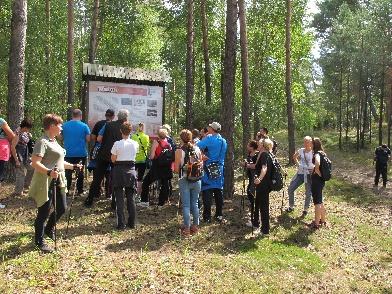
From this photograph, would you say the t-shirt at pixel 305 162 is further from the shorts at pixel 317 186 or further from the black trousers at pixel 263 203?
the black trousers at pixel 263 203

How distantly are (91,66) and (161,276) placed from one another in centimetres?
726

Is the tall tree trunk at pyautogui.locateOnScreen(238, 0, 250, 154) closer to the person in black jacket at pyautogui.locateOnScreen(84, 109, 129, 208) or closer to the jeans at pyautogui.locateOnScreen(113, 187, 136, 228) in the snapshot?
the person in black jacket at pyautogui.locateOnScreen(84, 109, 129, 208)

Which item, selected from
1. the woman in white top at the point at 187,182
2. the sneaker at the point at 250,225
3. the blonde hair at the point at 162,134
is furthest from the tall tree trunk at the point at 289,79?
the woman in white top at the point at 187,182

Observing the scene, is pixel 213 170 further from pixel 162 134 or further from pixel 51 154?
pixel 51 154

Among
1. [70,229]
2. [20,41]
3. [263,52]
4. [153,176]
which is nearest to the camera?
[70,229]

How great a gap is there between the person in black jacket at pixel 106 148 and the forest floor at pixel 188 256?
499mm

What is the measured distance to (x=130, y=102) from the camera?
1245 centimetres

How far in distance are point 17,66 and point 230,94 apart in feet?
18.8

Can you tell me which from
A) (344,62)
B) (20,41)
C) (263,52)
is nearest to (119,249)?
(20,41)

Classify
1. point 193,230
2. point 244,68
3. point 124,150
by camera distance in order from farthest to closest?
point 244,68
point 193,230
point 124,150

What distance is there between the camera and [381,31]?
31047 mm

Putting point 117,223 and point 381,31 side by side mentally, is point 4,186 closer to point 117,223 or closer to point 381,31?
point 117,223

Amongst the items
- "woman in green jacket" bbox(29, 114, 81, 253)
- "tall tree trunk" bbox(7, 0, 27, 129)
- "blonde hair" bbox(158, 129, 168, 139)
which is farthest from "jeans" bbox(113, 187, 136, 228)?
"tall tree trunk" bbox(7, 0, 27, 129)

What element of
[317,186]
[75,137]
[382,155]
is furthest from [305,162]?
[382,155]
